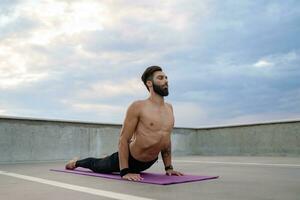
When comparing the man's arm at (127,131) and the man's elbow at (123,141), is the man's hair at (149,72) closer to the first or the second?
the man's arm at (127,131)

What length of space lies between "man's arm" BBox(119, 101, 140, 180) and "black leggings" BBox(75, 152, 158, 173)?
0.11 m

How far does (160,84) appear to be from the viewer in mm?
3725

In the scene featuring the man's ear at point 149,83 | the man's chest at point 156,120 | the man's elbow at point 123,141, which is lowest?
the man's elbow at point 123,141

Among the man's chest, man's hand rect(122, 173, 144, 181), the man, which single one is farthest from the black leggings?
the man's chest

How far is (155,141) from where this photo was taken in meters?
3.71

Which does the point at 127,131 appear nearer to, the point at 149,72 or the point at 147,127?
the point at 147,127

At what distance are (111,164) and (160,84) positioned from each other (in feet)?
3.75

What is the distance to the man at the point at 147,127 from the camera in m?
3.71

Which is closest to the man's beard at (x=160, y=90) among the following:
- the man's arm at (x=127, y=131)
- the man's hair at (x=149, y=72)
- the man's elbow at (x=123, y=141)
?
the man's hair at (x=149, y=72)

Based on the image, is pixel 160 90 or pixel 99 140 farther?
pixel 99 140

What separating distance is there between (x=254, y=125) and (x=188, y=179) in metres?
6.99

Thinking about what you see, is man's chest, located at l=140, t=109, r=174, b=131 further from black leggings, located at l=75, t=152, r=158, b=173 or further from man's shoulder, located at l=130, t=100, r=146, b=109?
black leggings, located at l=75, t=152, r=158, b=173

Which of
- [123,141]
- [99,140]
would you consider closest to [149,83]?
[123,141]

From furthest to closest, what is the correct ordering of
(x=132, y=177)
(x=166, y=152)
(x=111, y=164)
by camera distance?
(x=111, y=164) < (x=166, y=152) < (x=132, y=177)
